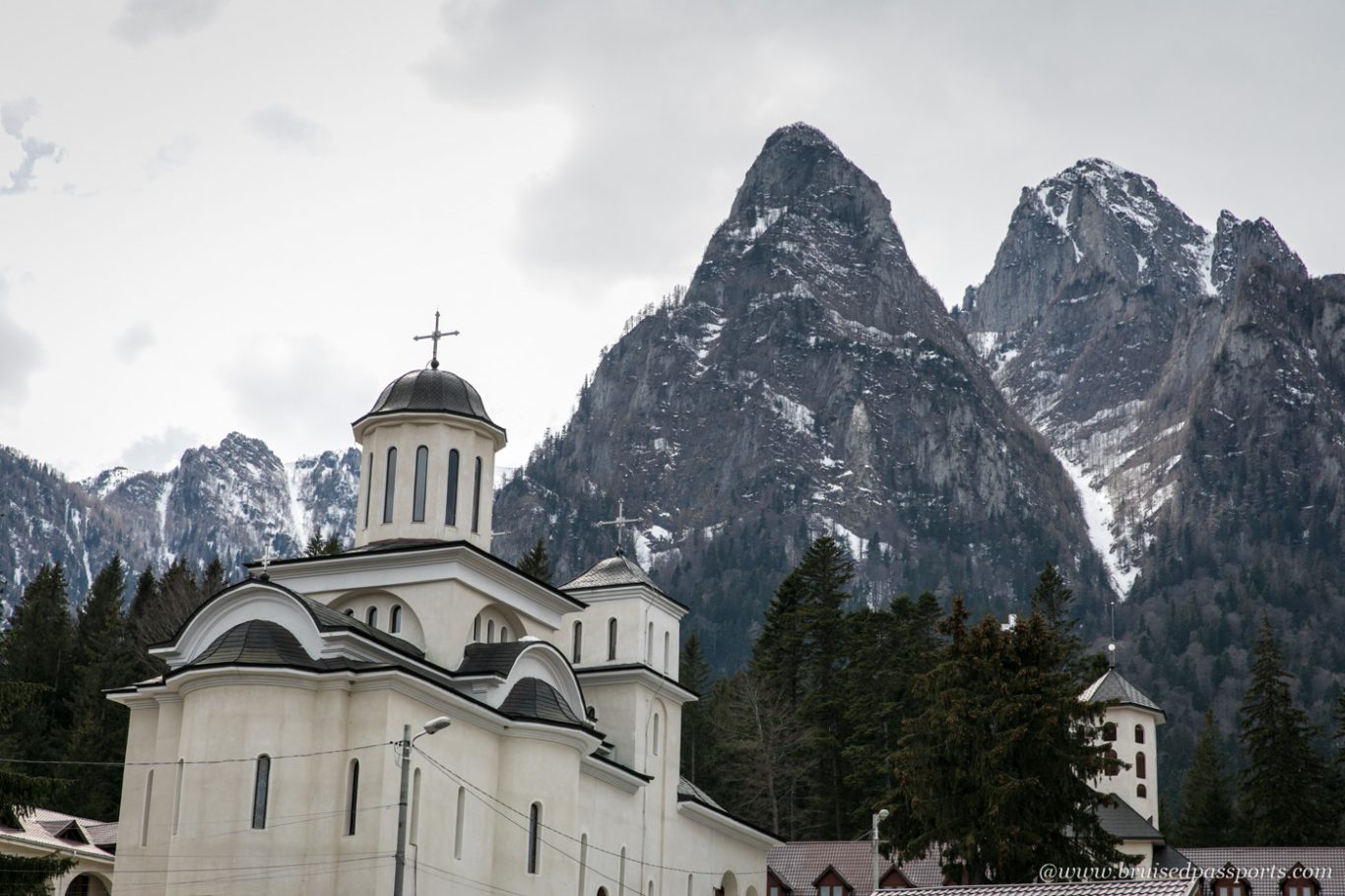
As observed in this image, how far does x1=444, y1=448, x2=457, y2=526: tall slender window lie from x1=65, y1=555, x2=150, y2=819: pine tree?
726 inches

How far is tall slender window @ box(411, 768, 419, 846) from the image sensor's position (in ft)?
129

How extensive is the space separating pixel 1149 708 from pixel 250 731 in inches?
1891

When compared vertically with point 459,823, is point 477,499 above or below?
above

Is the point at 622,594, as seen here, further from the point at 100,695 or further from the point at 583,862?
the point at 100,695

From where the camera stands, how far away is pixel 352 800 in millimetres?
38812

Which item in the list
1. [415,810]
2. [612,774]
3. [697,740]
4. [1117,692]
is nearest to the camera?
[415,810]

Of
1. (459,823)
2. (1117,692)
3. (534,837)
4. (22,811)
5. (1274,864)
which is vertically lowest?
(22,811)

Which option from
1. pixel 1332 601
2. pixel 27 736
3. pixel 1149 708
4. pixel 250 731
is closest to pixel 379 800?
pixel 250 731

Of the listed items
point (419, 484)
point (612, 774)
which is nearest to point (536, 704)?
point (612, 774)

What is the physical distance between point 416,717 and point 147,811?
692 centimetres

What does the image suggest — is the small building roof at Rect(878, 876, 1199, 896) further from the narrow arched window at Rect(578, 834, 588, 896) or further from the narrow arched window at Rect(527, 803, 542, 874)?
the narrow arched window at Rect(578, 834, 588, 896)

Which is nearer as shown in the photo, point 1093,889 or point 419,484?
point 1093,889

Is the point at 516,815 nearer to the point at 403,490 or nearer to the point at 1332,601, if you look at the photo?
the point at 403,490

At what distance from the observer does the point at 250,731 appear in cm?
3841
